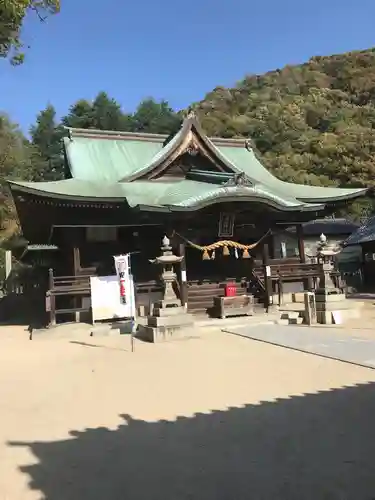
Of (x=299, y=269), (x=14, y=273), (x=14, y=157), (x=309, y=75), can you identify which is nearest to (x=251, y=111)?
(x=309, y=75)

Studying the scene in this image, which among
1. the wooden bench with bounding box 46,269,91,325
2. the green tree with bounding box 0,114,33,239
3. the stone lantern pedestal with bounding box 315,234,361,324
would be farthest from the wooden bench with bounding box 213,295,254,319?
the green tree with bounding box 0,114,33,239

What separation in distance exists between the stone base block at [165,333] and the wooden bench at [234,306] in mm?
2675

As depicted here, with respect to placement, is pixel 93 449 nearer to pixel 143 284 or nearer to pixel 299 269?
pixel 143 284

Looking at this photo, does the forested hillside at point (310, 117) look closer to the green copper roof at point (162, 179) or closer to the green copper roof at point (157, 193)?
the green copper roof at point (162, 179)

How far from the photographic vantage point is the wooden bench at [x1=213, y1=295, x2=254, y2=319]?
14656 mm

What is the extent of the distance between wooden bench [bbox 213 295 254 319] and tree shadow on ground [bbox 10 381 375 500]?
29.3 ft

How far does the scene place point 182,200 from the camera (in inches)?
601

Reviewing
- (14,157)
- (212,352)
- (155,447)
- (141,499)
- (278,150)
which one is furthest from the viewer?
(278,150)

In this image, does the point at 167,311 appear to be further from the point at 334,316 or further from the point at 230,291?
the point at 334,316

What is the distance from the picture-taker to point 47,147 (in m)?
61.2

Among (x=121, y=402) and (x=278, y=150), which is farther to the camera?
(x=278, y=150)

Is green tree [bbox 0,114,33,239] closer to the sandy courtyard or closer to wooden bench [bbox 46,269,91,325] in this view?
wooden bench [bbox 46,269,91,325]

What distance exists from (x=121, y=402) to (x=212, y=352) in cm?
394

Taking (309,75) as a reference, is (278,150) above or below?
below
